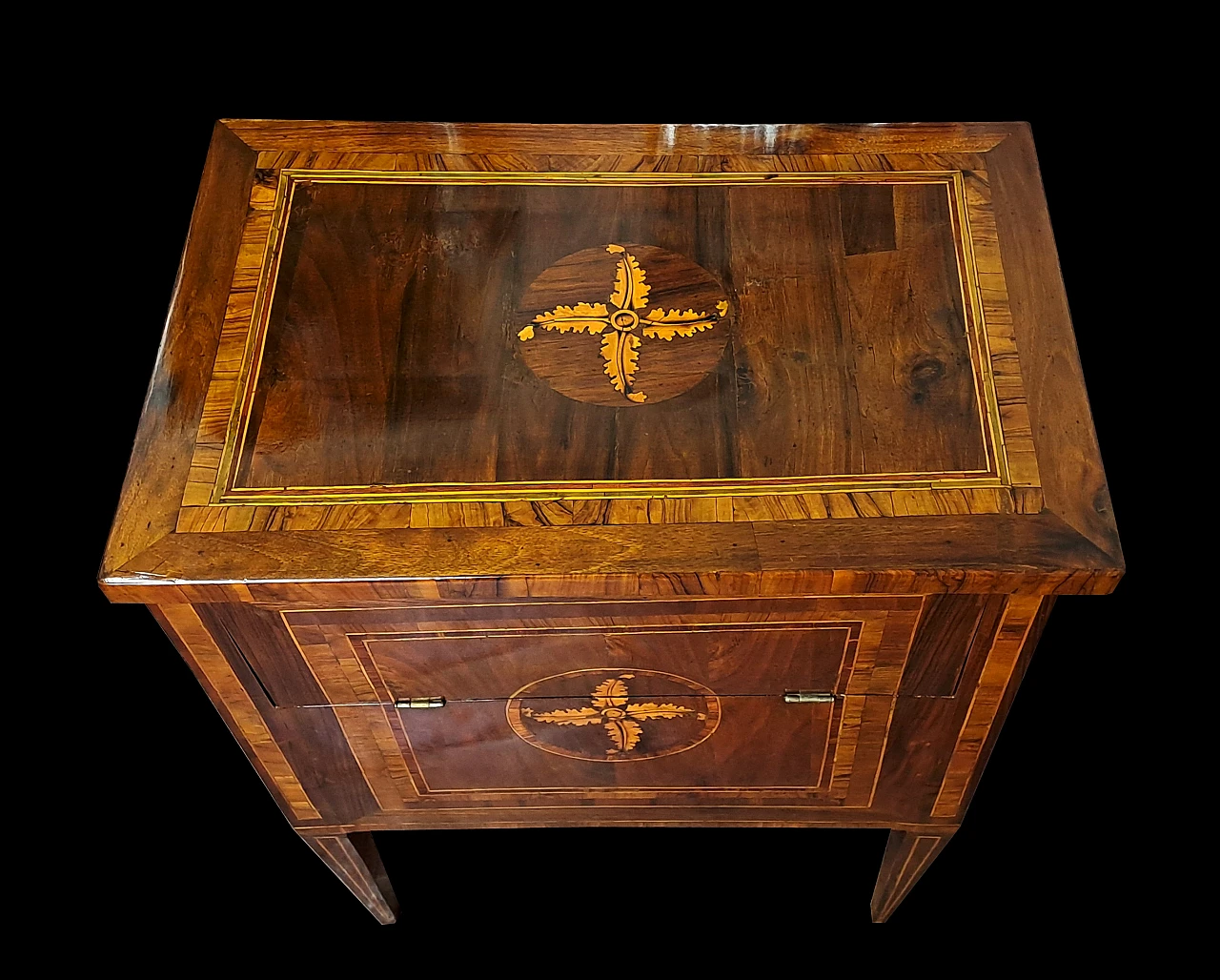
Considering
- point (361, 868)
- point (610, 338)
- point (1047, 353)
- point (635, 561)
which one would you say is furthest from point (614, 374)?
point (361, 868)

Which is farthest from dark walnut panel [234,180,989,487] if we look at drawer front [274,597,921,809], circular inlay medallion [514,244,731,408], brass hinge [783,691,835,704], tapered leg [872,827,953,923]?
tapered leg [872,827,953,923]

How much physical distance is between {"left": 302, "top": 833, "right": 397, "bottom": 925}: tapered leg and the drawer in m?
0.17

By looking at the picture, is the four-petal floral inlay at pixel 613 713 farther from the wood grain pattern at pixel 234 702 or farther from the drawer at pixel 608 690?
the wood grain pattern at pixel 234 702

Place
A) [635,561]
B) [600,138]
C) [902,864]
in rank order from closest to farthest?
[635,561]
[600,138]
[902,864]

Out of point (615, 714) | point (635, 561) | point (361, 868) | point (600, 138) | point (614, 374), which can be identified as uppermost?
point (600, 138)

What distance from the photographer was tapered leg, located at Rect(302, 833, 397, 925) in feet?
5.80

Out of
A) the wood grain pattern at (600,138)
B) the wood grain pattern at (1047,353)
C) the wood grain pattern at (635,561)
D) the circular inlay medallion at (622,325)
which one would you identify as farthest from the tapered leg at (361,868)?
the wood grain pattern at (1047,353)

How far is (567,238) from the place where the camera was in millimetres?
1571

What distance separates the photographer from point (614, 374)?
1445 millimetres

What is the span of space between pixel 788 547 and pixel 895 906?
96 cm

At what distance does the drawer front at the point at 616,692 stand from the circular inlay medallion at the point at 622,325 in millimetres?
283

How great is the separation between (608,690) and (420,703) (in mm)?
230

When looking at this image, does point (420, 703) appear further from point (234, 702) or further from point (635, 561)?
point (635, 561)

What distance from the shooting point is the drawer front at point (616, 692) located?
1343 millimetres
